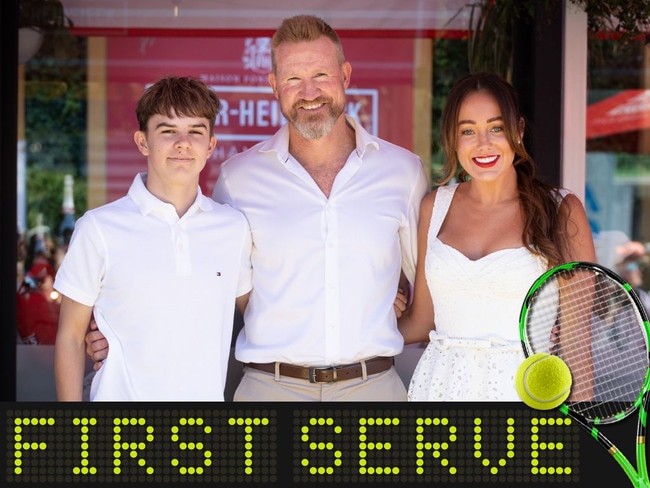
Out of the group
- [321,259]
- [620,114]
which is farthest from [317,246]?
[620,114]

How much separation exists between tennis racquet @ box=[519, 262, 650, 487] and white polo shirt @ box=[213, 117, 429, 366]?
26.8 inches

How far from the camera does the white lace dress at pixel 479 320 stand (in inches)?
123

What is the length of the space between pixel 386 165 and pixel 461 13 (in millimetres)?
2598

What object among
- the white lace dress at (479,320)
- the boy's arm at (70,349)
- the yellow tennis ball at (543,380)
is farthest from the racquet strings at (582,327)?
the boy's arm at (70,349)

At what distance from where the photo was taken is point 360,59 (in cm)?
591

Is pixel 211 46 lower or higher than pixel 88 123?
higher

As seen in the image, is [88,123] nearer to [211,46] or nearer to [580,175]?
[211,46]

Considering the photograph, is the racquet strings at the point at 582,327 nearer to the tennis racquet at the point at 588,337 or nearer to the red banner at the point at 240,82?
the tennis racquet at the point at 588,337

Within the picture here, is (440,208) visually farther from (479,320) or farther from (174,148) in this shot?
(174,148)

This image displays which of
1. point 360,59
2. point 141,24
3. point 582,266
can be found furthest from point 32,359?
point 582,266

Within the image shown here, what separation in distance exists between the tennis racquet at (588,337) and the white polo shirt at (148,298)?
1.09 m

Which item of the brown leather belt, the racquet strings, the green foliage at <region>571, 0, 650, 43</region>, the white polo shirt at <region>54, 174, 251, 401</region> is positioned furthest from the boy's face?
the green foliage at <region>571, 0, 650, 43</region>

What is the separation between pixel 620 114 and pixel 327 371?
10.7 feet

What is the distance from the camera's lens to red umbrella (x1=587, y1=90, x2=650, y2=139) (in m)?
5.66
